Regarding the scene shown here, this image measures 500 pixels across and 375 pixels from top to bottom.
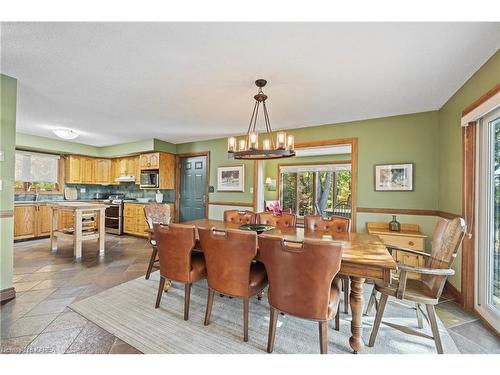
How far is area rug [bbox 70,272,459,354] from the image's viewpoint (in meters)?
1.67

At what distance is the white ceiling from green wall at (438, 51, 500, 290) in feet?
0.34

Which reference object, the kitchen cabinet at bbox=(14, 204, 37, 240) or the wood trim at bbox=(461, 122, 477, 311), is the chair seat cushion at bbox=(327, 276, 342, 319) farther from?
the kitchen cabinet at bbox=(14, 204, 37, 240)

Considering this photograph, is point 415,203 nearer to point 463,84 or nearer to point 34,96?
point 463,84

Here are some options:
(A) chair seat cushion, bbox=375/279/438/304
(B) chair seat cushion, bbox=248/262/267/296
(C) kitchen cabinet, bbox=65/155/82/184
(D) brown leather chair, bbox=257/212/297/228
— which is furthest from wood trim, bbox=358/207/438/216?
(C) kitchen cabinet, bbox=65/155/82/184

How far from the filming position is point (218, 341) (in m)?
1.73

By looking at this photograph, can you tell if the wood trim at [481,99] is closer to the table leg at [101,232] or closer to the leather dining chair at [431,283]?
the leather dining chair at [431,283]

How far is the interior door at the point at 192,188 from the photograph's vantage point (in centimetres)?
532

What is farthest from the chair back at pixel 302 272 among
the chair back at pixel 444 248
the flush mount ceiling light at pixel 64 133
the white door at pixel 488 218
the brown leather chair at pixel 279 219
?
the flush mount ceiling light at pixel 64 133

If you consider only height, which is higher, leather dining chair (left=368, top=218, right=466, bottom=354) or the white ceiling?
the white ceiling

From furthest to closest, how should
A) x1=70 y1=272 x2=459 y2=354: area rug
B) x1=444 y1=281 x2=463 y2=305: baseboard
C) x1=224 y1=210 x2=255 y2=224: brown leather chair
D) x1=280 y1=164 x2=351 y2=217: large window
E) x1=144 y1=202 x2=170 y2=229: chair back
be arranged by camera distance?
1. x1=280 y1=164 x2=351 y2=217: large window
2. x1=224 y1=210 x2=255 y2=224: brown leather chair
3. x1=144 y1=202 x2=170 y2=229: chair back
4. x1=444 y1=281 x2=463 y2=305: baseboard
5. x1=70 y1=272 x2=459 y2=354: area rug

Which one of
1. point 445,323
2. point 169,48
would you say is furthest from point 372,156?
point 169,48

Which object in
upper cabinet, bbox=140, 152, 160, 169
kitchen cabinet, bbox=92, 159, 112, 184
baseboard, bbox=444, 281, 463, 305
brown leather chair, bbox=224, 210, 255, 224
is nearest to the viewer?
baseboard, bbox=444, 281, 463, 305

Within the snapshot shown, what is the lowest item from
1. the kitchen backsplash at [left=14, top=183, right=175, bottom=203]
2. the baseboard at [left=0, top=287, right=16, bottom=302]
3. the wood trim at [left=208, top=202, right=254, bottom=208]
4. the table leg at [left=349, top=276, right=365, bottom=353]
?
the baseboard at [left=0, top=287, right=16, bottom=302]
